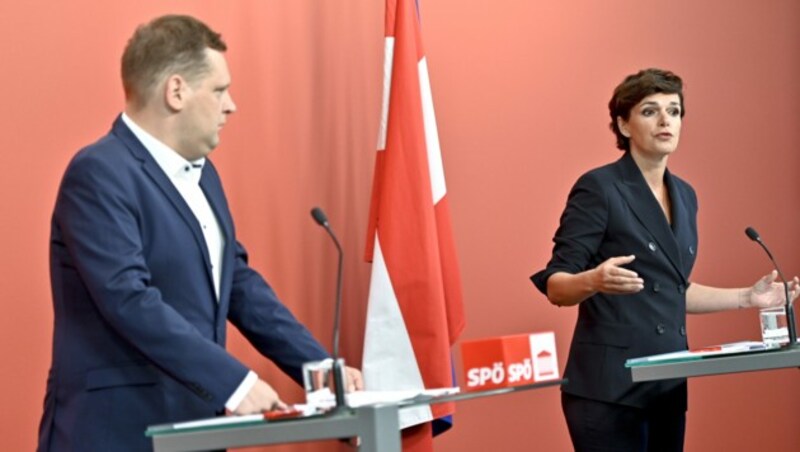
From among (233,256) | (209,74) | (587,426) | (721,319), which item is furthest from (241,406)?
(721,319)

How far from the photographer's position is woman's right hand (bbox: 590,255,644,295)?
3127mm

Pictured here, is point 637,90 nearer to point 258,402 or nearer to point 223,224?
point 223,224

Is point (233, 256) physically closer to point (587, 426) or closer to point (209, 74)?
point (209, 74)

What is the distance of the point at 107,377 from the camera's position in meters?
2.44

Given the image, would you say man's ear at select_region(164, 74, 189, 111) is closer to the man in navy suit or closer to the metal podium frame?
the man in navy suit

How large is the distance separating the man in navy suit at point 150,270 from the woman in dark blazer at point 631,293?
1043 millimetres

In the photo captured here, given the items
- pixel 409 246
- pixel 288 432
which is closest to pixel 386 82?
pixel 409 246

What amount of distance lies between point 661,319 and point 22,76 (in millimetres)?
1914

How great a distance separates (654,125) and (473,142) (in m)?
1.05

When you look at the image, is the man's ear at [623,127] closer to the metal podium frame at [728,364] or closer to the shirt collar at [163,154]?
the metal podium frame at [728,364]

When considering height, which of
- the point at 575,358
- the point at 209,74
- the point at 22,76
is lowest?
the point at 575,358

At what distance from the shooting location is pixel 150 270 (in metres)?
2.50

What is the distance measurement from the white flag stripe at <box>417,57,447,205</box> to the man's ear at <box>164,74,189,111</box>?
1.56 m

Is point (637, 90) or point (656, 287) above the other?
point (637, 90)
